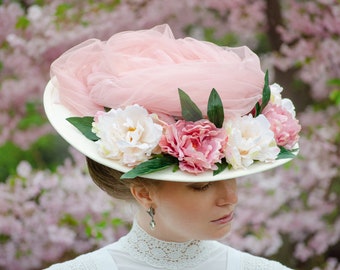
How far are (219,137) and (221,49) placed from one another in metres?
0.36

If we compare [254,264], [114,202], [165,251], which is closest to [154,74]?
[165,251]

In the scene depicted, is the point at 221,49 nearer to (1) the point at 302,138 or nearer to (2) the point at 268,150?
(2) the point at 268,150

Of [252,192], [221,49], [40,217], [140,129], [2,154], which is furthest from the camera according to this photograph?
[2,154]

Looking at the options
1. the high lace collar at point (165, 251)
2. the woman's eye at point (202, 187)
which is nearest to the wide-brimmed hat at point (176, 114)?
the woman's eye at point (202, 187)

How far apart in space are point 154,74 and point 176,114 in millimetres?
118

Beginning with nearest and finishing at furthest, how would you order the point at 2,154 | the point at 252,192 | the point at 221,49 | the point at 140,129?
the point at 140,129, the point at 221,49, the point at 252,192, the point at 2,154

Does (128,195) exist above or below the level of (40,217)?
above

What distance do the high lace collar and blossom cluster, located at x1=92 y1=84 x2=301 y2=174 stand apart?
1.34ft

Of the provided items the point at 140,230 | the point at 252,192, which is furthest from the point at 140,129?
the point at 252,192

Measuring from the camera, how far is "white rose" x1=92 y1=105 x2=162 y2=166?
188 cm

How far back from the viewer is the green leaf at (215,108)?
75.7 inches

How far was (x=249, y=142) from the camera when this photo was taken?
6.25ft

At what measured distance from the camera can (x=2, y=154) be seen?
4348mm

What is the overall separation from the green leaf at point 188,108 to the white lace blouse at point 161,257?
0.46 metres
